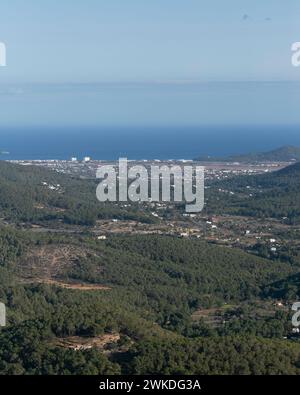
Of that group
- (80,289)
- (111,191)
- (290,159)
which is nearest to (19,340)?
(80,289)

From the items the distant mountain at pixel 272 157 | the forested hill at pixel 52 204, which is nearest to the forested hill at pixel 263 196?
the forested hill at pixel 52 204

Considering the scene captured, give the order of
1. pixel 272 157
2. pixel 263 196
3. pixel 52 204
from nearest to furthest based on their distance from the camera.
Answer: pixel 52 204 < pixel 263 196 < pixel 272 157

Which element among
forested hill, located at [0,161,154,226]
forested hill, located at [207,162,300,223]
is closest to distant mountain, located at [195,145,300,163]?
forested hill, located at [207,162,300,223]

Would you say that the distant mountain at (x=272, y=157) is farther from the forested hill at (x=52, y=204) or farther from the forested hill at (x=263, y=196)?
the forested hill at (x=52, y=204)

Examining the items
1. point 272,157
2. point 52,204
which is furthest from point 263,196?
point 272,157

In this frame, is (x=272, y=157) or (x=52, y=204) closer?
(x=52, y=204)

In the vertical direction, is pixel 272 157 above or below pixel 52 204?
above

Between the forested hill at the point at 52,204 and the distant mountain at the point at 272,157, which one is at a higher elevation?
the distant mountain at the point at 272,157

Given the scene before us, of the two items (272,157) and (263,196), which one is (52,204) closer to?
(263,196)
